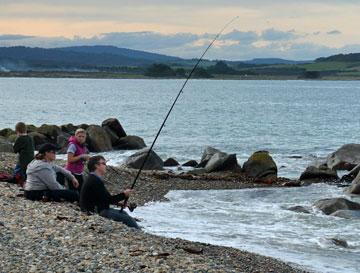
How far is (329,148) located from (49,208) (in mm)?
31777

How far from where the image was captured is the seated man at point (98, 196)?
12008 mm

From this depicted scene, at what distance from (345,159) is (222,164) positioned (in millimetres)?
5489

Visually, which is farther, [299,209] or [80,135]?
[299,209]

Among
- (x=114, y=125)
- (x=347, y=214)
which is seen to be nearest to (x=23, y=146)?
(x=347, y=214)

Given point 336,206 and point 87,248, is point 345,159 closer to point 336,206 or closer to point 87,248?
point 336,206

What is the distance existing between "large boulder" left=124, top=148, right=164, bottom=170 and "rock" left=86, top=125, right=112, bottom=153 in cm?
628

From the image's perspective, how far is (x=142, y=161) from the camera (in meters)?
27.2

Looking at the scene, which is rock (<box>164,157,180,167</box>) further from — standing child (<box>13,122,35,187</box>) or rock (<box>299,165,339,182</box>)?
standing child (<box>13,122,35,187</box>)

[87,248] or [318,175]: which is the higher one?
[87,248]

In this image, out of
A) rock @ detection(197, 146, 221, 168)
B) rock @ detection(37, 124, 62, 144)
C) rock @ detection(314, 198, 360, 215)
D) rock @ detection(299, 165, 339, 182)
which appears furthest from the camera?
rock @ detection(37, 124, 62, 144)

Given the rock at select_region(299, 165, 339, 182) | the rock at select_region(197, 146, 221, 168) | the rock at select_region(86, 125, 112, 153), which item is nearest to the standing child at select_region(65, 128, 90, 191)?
the rock at select_region(299, 165, 339, 182)

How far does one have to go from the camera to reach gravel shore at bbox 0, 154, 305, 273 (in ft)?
30.5

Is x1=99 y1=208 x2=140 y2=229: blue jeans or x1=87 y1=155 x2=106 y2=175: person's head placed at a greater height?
x1=87 y1=155 x2=106 y2=175: person's head

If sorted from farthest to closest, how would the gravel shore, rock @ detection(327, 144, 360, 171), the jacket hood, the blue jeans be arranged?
rock @ detection(327, 144, 360, 171) < the jacket hood < the blue jeans < the gravel shore
